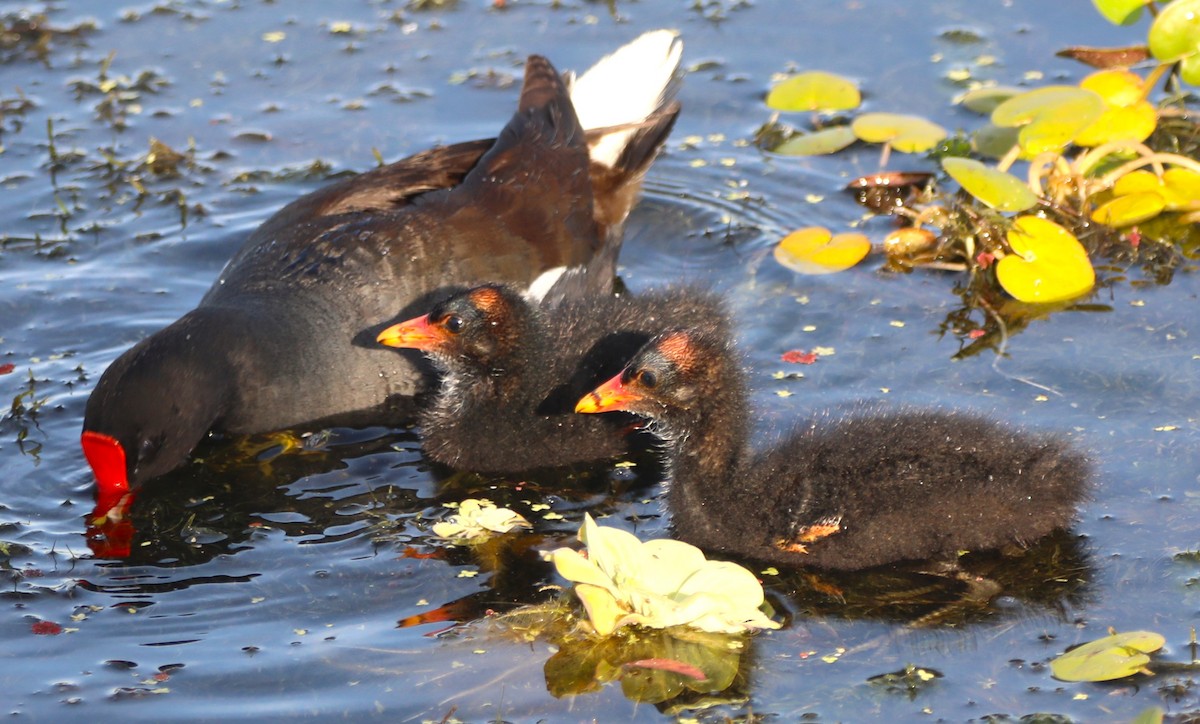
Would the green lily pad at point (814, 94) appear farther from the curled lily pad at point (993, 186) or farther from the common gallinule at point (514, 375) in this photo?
the common gallinule at point (514, 375)

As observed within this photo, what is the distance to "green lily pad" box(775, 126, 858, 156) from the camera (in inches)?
293

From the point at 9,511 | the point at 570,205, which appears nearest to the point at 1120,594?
the point at 570,205

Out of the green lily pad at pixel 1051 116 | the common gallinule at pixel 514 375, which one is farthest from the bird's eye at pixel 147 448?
the green lily pad at pixel 1051 116

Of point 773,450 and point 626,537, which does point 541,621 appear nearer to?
point 626,537

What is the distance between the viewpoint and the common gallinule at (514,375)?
5402mm

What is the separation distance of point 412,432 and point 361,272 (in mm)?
630

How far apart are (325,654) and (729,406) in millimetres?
1403

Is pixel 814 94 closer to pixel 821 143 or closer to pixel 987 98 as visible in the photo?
pixel 821 143

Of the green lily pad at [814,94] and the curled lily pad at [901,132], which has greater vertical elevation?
the green lily pad at [814,94]

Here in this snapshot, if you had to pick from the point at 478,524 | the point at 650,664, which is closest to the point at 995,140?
the point at 478,524

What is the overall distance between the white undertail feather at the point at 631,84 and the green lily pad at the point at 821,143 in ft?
2.33

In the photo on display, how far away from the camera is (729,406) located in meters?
4.87

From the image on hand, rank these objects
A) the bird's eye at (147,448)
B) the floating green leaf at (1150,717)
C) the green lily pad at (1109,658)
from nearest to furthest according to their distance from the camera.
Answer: the floating green leaf at (1150,717) < the green lily pad at (1109,658) < the bird's eye at (147,448)

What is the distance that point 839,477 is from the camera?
4.64 metres
